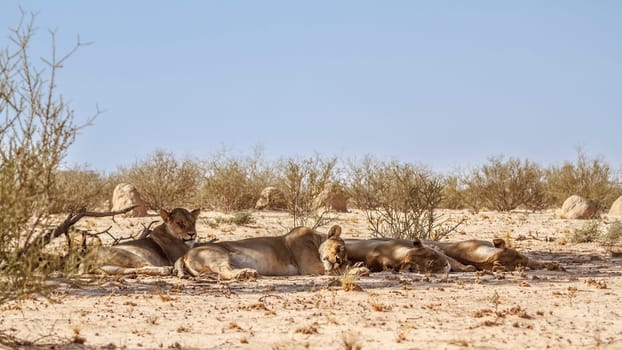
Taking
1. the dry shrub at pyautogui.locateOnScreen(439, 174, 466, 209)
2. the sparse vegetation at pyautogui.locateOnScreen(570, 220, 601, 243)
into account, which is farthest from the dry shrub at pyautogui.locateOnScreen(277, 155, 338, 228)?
the dry shrub at pyautogui.locateOnScreen(439, 174, 466, 209)

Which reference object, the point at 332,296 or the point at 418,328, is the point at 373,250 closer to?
the point at 332,296

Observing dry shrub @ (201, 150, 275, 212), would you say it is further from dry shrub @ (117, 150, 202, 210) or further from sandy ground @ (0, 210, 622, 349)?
sandy ground @ (0, 210, 622, 349)

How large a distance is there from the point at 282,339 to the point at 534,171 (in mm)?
30936

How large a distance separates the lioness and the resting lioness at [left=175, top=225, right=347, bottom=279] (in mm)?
624

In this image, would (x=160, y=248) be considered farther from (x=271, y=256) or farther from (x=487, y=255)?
(x=487, y=255)

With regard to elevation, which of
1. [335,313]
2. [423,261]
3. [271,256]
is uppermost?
[271,256]

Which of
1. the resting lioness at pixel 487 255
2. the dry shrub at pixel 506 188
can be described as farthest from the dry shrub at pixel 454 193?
the resting lioness at pixel 487 255

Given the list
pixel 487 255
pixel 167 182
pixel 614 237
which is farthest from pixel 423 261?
pixel 167 182

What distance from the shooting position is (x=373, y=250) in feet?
43.7

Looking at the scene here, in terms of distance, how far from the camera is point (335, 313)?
906cm

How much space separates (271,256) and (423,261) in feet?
7.43

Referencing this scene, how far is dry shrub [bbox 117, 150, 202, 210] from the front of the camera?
32.7m

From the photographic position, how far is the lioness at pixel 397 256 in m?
13.0

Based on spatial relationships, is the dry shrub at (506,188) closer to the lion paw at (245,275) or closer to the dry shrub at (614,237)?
the dry shrub at (614,237)
